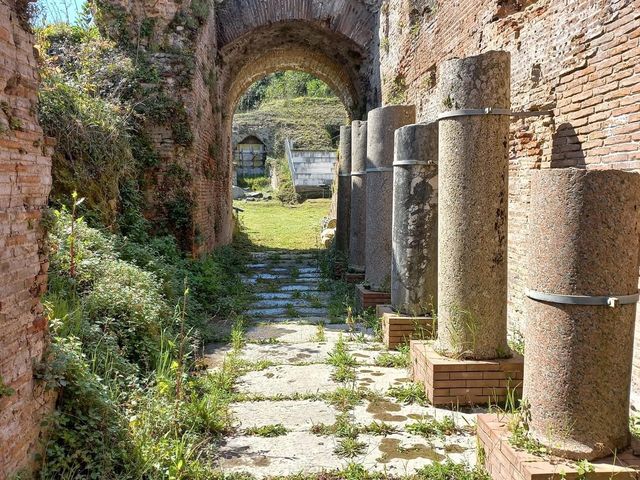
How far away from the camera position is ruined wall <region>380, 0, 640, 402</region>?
13.3 ft

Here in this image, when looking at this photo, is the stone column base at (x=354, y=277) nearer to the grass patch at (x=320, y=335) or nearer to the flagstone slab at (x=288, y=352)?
the grass patch at (x=320, y=335)

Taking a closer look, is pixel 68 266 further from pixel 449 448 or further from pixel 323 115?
pixel 323 115

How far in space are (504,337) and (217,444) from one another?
2.35 meters

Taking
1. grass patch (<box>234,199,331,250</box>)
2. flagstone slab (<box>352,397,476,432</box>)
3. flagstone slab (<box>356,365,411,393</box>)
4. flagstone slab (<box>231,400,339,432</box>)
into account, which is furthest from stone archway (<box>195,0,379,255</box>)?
flagstone slab (<box>352,397,476,432</box>)

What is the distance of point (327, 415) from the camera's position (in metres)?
4.31

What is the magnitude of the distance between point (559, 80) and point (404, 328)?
112 inches

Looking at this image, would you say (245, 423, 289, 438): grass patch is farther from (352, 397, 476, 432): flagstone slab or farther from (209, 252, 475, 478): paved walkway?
(352, 397, 476, 432): flagstone slab

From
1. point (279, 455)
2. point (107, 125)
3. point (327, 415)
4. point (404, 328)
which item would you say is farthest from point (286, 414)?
point (107, 125)

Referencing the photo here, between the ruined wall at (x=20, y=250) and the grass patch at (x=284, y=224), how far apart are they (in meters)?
11.1

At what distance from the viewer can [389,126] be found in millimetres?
7102

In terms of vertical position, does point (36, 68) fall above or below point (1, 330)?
above

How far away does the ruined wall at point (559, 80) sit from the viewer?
405 cm

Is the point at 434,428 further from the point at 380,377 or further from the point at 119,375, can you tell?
the point at 119,375

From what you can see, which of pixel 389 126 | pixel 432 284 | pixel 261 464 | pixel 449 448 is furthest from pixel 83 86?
pixel 449 448
